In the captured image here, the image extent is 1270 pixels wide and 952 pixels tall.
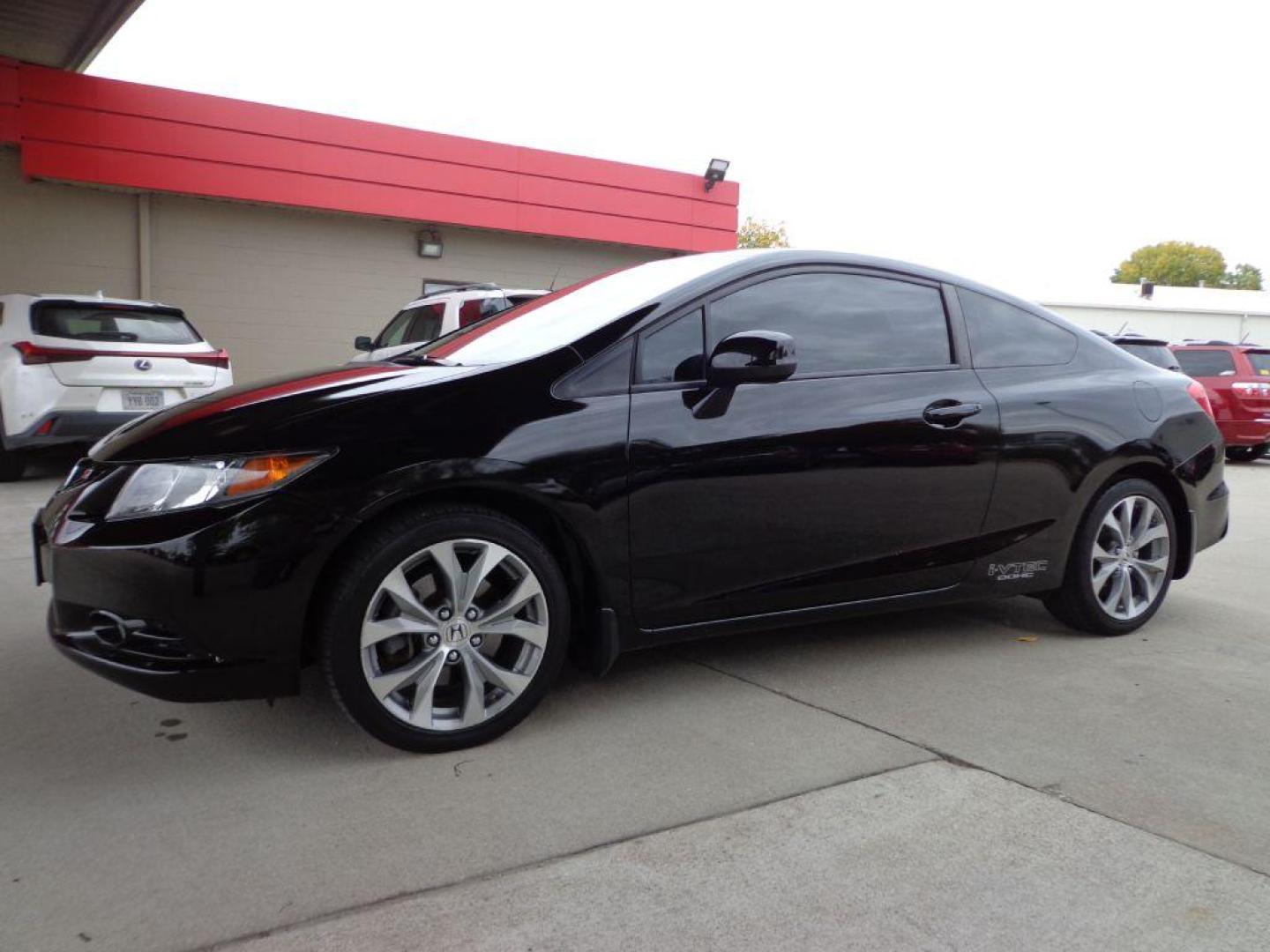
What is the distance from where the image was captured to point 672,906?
7.38 feet

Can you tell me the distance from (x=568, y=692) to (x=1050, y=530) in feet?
6.75

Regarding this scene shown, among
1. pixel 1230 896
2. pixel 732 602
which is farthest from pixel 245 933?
pixel 1230 896

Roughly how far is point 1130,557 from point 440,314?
721 centimetres

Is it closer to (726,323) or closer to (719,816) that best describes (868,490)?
(726,323)

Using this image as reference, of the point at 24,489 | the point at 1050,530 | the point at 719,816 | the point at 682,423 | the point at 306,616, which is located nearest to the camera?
the point at 719,816

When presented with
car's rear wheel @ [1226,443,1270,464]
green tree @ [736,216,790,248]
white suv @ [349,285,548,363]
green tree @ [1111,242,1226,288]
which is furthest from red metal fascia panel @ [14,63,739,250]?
green tree @ [1111,242,1226,288]

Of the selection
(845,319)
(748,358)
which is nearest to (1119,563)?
(845,319)

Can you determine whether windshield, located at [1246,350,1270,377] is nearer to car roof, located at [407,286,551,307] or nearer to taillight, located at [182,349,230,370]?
car roof, located at [407,286,551,307]

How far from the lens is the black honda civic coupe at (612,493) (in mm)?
2812

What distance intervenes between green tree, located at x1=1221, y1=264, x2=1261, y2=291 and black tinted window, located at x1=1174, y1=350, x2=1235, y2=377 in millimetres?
103453

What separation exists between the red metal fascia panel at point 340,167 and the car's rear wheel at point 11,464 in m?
5.23

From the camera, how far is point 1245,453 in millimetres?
16156

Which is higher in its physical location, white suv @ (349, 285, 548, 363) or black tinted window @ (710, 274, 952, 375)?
white suv @ (349, 285, 548, 363)

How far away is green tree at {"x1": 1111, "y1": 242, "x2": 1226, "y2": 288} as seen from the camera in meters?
97.4
